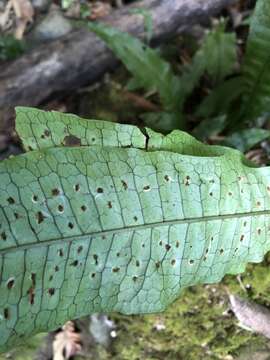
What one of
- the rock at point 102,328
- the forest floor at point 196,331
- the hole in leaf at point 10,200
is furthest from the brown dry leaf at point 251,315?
the hole in leaf at point 10,200

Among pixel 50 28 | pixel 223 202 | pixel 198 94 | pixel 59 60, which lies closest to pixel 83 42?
pixel 59 60

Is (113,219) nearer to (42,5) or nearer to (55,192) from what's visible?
(55,192)

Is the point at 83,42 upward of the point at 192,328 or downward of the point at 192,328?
upward

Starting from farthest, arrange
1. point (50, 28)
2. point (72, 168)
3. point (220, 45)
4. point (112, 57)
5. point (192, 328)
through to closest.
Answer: point (50, 28) < point (112, 57) < point (220, 45) < point (192, 328) < point (72, 168)

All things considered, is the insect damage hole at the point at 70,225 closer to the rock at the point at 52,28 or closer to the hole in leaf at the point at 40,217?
the hole in leaf at the point at 40,217

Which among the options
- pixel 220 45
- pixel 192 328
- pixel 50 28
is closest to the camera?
pixel 192 328

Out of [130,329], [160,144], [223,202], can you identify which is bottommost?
[130,329]

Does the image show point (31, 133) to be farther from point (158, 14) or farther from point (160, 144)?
point (158, 14)

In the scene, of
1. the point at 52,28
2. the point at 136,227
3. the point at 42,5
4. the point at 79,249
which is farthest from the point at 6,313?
the point at 42,5
